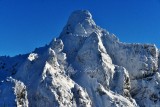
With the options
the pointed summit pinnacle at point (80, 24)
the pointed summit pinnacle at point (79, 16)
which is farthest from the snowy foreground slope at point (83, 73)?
the pointed summit pinnacle at point (79, 16)

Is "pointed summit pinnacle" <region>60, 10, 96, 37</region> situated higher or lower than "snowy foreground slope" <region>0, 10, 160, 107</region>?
higher

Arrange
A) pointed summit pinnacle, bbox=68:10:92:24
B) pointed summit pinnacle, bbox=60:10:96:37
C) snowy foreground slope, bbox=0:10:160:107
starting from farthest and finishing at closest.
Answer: pointed summit pinnacle, bbox=68:10:92:24 < pointed summit pinnacle, bbox=60:10:96:37 < snowy foreground slope, bbox=0:10:160:107

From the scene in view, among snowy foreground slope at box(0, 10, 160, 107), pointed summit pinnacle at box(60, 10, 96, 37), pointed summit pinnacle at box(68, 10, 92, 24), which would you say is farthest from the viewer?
pointed summit pinnacle at box(68, 10, 92, 24)

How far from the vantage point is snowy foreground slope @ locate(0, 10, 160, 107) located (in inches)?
2990

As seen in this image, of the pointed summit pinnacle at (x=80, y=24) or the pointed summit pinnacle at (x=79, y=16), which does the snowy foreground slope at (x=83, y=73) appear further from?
the pointed summit pinnacle at (x=79, y=16)

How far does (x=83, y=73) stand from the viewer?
85750mm

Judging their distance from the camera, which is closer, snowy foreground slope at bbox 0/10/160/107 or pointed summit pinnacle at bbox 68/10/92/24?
snowy foreground slope at bbox 0/10/160/107

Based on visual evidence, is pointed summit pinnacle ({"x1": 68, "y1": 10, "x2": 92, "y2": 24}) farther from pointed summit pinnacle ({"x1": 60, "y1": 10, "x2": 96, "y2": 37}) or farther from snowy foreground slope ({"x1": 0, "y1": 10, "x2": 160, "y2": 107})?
snowy foreground slope ({"x1": 0, "y1": 10, "x2": 160, "y2": 107})

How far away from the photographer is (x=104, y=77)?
85938 millimetres

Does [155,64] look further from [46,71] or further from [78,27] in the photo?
[46,71]

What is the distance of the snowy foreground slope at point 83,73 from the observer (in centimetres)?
7594

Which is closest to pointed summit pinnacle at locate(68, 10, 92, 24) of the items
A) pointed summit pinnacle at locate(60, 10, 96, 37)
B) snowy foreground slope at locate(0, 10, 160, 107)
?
pointed summit pinnacle at locate(60, 10, 96, 37)

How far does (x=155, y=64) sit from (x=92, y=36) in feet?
46.8

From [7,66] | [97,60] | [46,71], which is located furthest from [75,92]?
[7,66]
